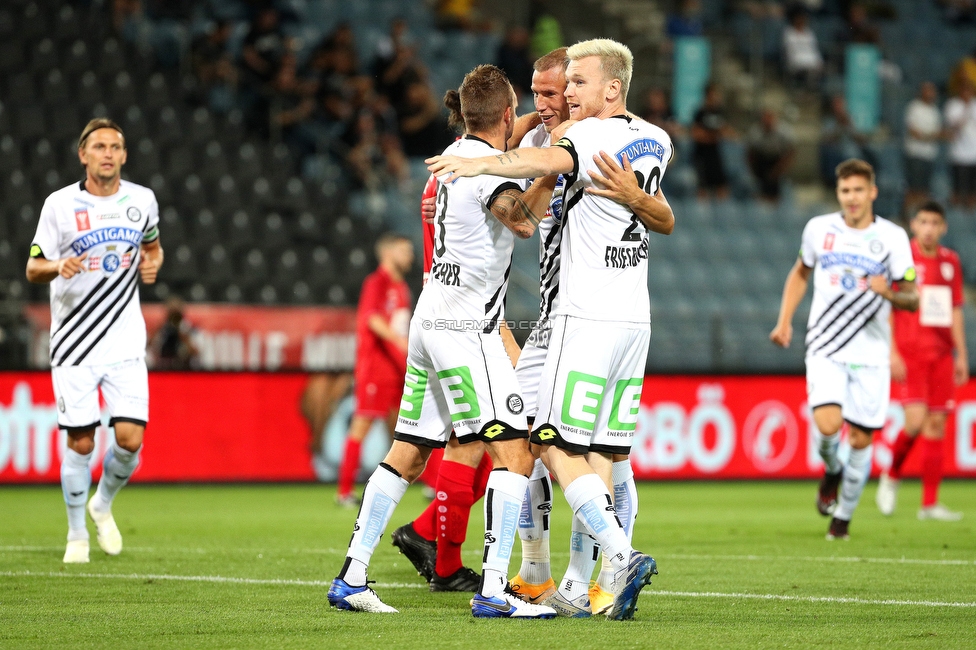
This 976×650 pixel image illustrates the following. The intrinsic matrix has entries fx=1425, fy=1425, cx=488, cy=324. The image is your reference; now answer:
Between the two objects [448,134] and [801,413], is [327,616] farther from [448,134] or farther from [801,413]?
[448,134]

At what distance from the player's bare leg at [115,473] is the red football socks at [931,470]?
6719mm

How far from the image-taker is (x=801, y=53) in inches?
909

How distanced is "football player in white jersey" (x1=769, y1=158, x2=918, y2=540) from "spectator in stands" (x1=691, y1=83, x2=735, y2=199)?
10919mm

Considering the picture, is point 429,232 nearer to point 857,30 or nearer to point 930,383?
point 930,383

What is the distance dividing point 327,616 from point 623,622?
1.27 m

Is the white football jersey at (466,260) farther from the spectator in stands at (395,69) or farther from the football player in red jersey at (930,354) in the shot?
A: the spectator in stands at (395,69)

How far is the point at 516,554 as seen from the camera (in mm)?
9016

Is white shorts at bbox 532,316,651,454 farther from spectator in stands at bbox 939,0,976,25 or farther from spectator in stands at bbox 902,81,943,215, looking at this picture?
spectator in stands at bbox 939,0,976,25

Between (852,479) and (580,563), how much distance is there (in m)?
4.16

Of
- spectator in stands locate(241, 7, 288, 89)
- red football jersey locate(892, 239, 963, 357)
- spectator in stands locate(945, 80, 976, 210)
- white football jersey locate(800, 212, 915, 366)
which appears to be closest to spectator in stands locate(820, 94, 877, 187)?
spectator in stands locate(945, 80, 976, 210)

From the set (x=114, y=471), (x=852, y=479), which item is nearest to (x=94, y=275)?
(x=114, y=471)

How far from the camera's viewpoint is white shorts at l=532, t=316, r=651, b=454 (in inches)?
238

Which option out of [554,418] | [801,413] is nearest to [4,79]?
[801,413]

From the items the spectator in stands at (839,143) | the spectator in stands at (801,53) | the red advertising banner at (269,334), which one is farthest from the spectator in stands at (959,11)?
the red advertising banner at (269,334)
